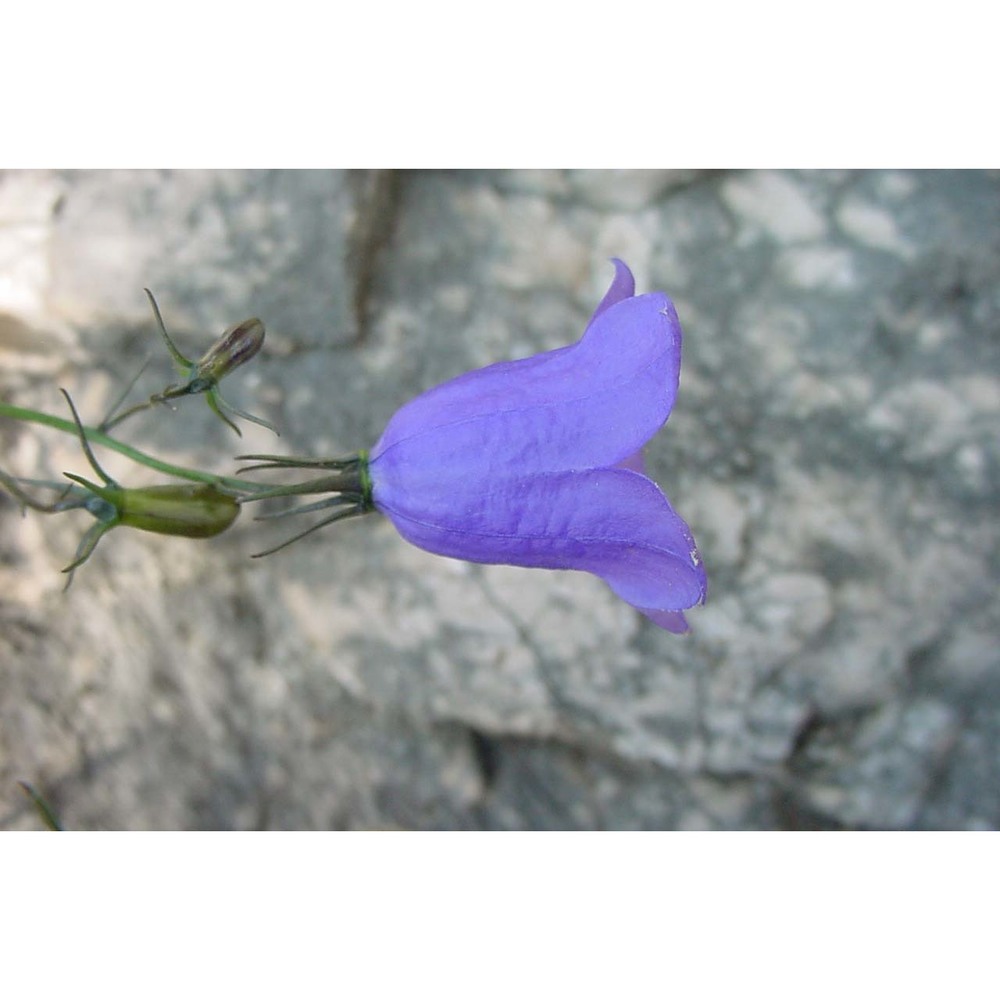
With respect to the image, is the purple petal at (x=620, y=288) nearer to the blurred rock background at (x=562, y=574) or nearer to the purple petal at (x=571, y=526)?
the purple petal at (x=571, y=526)

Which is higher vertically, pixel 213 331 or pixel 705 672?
pixel 213 331

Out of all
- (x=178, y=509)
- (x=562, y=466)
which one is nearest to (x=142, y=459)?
(x=178, y=509)

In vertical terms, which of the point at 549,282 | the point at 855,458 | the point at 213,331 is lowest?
the point at 855,458

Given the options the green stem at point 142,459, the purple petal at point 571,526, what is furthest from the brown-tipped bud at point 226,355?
the purple petal at point 571,526

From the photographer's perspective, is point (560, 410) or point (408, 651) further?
point (408, 651)

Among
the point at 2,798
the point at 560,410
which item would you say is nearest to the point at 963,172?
the point at 560,410

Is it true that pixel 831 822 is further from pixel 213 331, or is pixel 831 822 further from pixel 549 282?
pixel 213 331

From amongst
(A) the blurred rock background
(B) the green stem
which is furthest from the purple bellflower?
(A) the blurred rock background
